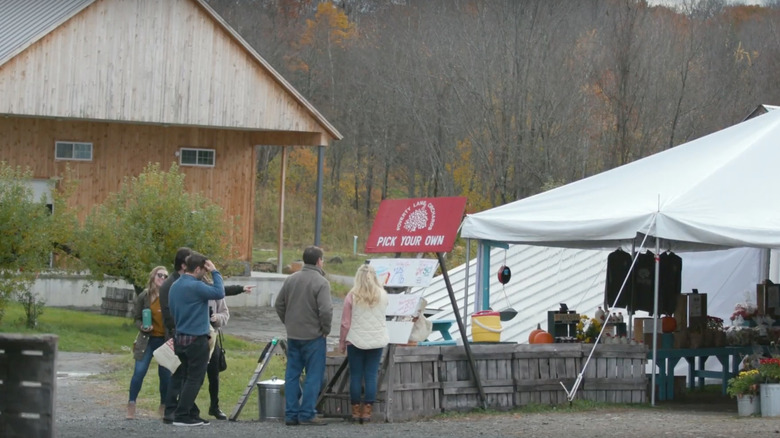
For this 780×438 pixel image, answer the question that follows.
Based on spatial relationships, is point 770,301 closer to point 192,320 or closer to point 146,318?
point 192,320

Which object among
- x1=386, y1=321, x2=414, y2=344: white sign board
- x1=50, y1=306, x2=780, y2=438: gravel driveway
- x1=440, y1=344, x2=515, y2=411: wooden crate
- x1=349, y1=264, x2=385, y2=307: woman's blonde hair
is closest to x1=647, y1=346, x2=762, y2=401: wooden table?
x1=50, y1=306, x2=780, y2=438: gravel driveway

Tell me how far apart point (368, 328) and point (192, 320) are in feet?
5.64

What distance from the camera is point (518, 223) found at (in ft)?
49.6

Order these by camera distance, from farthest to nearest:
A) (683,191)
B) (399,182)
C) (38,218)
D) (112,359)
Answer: (399,182) → (38,218) → (112,359) → (683,191)

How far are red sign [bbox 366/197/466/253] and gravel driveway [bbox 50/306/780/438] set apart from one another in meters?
1.86

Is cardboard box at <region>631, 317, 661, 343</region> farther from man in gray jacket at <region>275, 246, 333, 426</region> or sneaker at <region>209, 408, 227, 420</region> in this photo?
sneaker at <region>209, 408, 227, 420</region>

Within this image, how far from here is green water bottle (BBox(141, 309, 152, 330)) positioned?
40.2ft

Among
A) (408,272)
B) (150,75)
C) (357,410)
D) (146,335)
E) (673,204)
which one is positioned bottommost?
(357,410)

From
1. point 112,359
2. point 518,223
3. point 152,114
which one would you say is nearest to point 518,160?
point 152,114

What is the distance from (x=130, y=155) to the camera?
3114 centimetres

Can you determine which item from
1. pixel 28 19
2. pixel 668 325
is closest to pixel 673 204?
pixel 668 325

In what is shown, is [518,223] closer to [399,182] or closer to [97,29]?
[97,29]

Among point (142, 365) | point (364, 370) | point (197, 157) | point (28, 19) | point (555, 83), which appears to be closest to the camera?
point (364, 370)

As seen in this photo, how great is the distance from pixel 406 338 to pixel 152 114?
1817 centimetres
